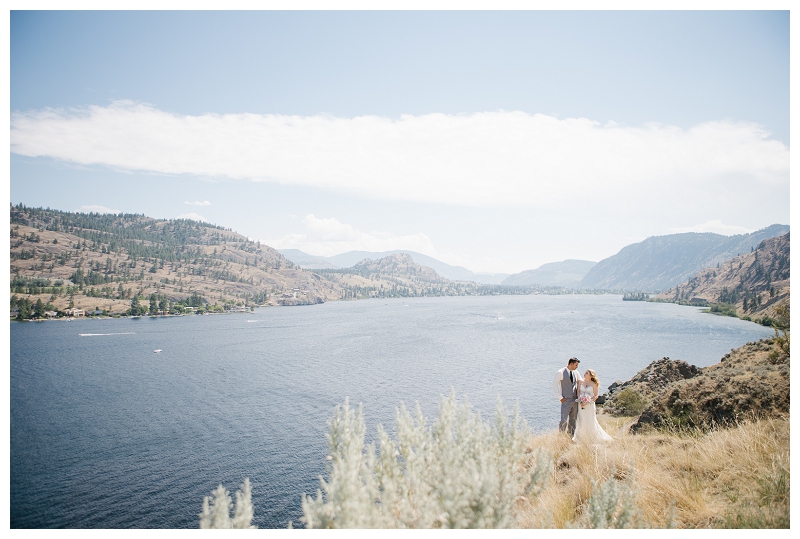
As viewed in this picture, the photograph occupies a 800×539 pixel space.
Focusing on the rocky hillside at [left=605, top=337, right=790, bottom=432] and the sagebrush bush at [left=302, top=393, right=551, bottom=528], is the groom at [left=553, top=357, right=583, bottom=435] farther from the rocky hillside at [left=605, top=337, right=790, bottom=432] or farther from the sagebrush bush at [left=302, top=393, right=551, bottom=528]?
the sagebrush bush at [left=302, top=393, right=551, bottom=528]

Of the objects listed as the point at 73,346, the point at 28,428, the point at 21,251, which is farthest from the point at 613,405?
the point at 21,251

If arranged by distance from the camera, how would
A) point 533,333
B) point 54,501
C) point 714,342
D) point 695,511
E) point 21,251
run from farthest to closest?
point 21,251
point 533,333
point 714,342
point 54,501
point 695,511

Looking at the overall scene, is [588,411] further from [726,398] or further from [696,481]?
[696,481]

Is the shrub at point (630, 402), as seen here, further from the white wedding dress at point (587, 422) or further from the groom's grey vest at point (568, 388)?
the groom's grey vest at point (568, 388)

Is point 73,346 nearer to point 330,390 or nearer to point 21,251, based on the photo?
point 330,390

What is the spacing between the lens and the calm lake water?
59.6ft

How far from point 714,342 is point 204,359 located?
6849 centimetres

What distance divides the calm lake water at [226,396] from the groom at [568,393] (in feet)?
18.8

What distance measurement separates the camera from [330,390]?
3591cm

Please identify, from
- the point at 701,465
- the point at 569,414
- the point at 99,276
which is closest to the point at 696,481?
the point at 701,465

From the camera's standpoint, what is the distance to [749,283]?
5379 inches

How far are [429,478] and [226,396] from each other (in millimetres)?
34214

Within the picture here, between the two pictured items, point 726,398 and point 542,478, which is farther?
point 726,398

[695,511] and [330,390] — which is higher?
[695,511]
